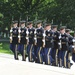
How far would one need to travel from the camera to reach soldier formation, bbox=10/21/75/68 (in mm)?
11641

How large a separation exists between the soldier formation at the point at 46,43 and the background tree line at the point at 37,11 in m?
11.0

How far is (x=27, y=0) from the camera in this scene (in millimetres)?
35906

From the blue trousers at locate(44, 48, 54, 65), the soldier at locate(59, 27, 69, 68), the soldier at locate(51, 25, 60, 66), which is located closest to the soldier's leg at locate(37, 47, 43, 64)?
the blue trousers at locate(44, 48, 54, 65)

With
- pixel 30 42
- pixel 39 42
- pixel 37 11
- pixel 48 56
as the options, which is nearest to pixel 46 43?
pixel 39 42

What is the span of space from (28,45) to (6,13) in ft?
70.7

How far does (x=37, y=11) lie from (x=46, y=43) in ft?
69.6

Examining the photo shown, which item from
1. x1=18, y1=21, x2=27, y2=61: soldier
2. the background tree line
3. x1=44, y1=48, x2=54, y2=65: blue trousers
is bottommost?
x1=44, y1=48, x2=54, y2=65: blue trousers

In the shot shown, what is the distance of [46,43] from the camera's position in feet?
39.4

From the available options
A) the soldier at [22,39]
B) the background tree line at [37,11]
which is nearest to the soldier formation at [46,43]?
the soldier at [22,39]

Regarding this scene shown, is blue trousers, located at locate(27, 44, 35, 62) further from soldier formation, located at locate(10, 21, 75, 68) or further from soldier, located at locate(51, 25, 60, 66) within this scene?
soldier, located at locate(51, 25, 60, 66)

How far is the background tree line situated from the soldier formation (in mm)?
11021

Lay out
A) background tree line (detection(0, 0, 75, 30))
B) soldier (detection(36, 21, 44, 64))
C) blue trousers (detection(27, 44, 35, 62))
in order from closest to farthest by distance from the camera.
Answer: soldier (detection(36, 21, 44, 64)) < blue trousers (detection(27, 44, 35, 62)) < background tree line (detection(0, 0, 75, 30))

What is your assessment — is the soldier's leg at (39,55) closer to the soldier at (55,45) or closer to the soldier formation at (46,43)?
the soldier formation at (46,43)

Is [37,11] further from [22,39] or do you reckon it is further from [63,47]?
[63,47]
